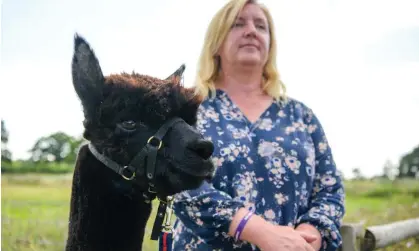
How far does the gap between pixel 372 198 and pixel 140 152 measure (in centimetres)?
366

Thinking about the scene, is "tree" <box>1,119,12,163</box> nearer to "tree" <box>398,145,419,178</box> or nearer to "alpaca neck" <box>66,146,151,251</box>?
"alpaca neck" <box>66,146,151,251</box>

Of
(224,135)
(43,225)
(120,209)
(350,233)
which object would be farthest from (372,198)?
(120,209)

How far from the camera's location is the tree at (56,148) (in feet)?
6.28

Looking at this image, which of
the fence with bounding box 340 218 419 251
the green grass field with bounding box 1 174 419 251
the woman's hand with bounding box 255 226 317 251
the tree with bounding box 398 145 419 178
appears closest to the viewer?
the woman's hand with bounding box 255 226 317 251

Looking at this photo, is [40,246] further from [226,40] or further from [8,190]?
[226,40]

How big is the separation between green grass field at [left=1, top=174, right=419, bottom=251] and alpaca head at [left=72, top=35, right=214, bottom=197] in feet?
3.83

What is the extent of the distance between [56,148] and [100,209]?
0.92 meters

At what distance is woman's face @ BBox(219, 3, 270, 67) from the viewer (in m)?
1.63

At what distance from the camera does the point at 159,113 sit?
115 centimetres

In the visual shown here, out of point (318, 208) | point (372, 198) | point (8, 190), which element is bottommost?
point (372, 198)

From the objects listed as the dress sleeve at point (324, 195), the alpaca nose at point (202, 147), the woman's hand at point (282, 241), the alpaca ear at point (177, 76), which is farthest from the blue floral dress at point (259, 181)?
Answer: the alpaca nose at point (202, 147)

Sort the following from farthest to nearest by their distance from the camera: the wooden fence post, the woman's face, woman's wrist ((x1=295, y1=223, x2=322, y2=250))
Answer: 1. the wooden fence post
2. the woman's face
3. woman's wrist ((x1=295, y1=223, x2=322, y2=250))

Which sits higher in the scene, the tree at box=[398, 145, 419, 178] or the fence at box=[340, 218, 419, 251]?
the tree at box=[398, 145, 419, 178]

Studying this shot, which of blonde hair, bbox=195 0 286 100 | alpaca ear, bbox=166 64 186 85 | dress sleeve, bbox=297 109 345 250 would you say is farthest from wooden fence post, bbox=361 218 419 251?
alpaca ear, bbox=166 64 186 85
